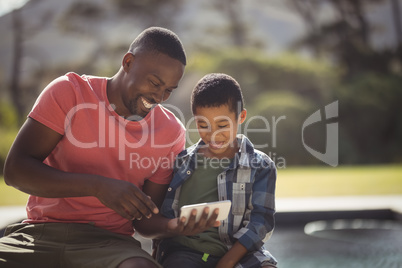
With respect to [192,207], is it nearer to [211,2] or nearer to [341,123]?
[341,123]

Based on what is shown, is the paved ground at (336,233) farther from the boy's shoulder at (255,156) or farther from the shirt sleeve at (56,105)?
the shirt sleeve at (56,105)

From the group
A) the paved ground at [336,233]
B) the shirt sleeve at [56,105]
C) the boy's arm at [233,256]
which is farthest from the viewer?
the paved ground at [336,233]

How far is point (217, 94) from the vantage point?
8.54 feet

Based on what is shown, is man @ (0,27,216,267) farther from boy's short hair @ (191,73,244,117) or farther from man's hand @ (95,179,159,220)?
boy's short hair @ (191,73,244,117)

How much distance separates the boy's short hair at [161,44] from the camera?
8.10ft

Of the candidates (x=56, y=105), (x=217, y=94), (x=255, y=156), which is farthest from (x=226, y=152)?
(x=56, y=105)

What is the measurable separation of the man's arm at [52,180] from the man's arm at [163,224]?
0.81 ft

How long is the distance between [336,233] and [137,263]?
11.0 ft

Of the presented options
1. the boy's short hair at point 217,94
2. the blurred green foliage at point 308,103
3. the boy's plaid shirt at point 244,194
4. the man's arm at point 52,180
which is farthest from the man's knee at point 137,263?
the blurred green foliage at point 308,103

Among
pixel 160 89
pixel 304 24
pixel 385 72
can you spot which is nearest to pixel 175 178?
pixel 160 89

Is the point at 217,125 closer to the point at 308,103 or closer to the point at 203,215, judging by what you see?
the point at 203,215

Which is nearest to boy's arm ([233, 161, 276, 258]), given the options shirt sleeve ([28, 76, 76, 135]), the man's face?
the man's face

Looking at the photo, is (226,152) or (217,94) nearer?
(217,94)

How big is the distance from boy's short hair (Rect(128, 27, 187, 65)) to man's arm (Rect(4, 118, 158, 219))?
66 centimetres
